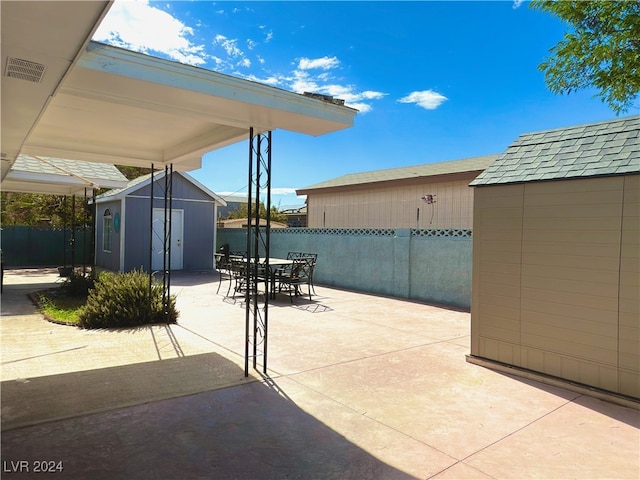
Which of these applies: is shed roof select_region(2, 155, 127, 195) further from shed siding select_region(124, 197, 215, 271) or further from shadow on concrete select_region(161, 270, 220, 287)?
shed siding select_region(124, 197, 215, 271)

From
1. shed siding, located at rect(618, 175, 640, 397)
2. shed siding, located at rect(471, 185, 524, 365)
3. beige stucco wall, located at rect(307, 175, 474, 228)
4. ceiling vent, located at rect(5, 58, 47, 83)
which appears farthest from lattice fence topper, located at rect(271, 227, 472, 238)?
ceiling vent, located at rect(5, 58, 47, 83)

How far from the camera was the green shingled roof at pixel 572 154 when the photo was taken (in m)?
3.87

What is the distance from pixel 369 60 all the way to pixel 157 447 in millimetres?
11097

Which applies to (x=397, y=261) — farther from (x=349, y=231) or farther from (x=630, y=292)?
(x=630, y=292)

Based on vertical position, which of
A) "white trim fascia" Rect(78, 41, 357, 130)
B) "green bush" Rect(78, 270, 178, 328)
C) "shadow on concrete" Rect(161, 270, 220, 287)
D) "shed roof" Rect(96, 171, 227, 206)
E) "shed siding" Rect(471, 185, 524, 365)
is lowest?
"shadow on concrete" Rect(161, 270, 220, 287)

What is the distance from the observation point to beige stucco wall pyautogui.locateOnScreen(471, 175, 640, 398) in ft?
12.1

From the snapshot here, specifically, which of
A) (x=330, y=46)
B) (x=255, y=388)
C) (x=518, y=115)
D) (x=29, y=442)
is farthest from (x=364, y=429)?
(x=518, y=115)

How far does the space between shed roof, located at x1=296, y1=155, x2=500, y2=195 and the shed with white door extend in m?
4.20

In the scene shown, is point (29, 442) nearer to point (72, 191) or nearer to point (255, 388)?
point (255, 388)

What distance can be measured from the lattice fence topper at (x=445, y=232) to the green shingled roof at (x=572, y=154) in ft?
12.4

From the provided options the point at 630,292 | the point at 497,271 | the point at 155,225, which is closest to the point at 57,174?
the point at 155,225

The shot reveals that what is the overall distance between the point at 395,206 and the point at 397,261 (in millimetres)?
3737

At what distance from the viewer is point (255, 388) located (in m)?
3.89

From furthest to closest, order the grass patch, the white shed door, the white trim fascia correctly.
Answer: the white shed door
the grass patch
the white trim fascia
